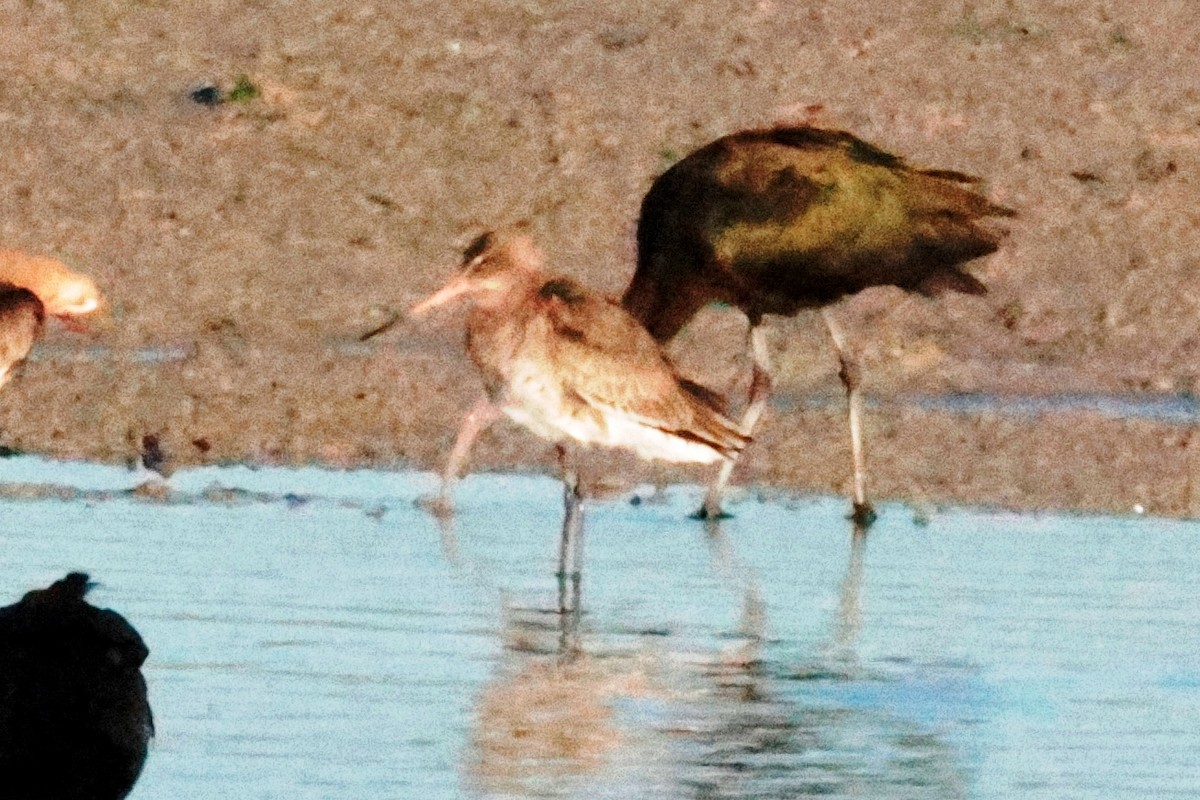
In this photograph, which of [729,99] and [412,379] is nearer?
[412,379]

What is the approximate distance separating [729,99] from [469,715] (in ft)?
30.2

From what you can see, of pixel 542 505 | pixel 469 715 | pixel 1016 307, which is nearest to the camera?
pixel 469 715

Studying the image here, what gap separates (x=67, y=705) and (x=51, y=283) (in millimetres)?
4670

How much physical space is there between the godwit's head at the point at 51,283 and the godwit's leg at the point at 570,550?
1.78 m

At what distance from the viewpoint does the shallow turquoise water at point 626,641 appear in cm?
729

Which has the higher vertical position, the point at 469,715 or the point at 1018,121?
the point at 1018,121

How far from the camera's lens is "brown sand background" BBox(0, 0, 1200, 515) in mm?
11898

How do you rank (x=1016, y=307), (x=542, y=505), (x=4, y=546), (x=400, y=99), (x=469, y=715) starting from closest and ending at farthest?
(x=469, y=715) < (x=4, y=546) < (x=542, y=505) < (x=1016, y=307) < (x=400, y=99)

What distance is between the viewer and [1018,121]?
54.6 feet

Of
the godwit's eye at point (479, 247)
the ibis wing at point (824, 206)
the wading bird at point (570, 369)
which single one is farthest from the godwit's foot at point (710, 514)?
the godwit's eye at point (479, 247)

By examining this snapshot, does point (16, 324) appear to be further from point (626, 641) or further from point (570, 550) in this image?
point (626, 641)

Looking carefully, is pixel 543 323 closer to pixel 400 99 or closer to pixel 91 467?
pixel 91 467

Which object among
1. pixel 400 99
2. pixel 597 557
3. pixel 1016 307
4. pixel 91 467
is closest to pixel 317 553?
pixel 597 557

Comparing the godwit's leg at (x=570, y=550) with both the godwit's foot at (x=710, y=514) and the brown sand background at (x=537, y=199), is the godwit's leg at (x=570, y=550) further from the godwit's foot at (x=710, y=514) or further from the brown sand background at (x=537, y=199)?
the brown sand background at (x=537, y=199)
